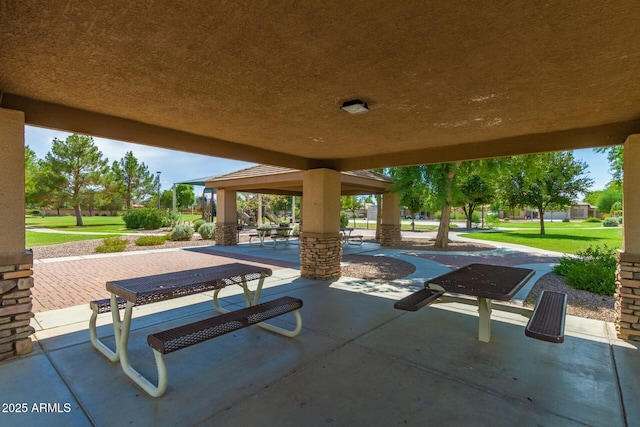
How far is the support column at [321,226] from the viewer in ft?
25.2

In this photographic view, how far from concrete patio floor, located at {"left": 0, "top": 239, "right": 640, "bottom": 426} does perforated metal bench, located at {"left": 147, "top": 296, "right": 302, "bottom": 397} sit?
33 centimetres

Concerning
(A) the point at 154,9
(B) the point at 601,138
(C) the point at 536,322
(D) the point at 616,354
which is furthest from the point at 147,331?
(B) the point at 601,138

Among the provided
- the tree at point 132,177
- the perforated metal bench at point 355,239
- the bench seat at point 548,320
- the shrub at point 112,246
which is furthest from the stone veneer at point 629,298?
the tree at point 132,177

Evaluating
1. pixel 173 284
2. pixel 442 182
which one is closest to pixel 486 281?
pixel 173 284

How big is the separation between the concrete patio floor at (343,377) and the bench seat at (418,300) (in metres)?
0.63

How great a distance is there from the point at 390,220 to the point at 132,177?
41.2m

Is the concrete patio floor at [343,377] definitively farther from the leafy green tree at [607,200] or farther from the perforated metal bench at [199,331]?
the leafy green tree at [607,200]

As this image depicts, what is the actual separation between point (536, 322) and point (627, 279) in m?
2.50

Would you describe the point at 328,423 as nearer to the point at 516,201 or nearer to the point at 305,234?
the point at 305,234

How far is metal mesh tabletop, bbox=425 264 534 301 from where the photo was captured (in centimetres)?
358

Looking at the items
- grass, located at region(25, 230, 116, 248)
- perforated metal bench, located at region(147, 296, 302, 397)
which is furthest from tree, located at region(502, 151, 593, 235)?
grass, located at region(25, 230, 116, 248)

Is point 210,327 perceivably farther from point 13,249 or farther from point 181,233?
point 181,233

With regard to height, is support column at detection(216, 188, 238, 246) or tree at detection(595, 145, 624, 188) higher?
tree at detection(595, 145, 624, 188)

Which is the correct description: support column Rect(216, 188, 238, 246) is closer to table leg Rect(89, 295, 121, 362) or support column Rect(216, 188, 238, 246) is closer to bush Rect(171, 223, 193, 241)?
bush Rect(171, 223, 193, 241)
